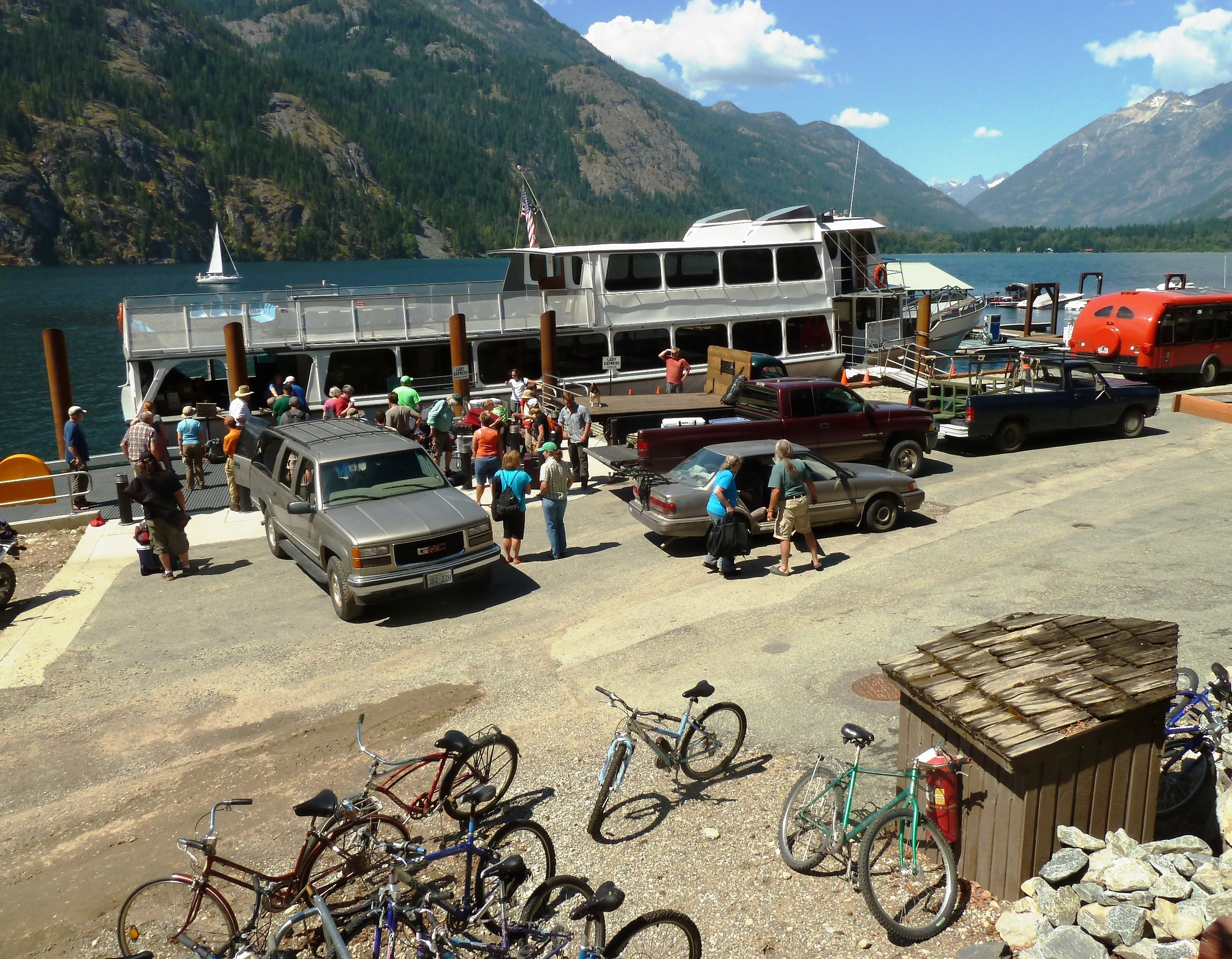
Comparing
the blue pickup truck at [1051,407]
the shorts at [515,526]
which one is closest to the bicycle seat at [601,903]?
the shorts at [515,526]

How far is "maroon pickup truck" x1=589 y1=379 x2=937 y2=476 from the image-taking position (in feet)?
48.1

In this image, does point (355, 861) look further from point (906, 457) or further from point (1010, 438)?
point (1010, 438)

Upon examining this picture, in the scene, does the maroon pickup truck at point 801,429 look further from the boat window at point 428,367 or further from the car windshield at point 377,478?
the boat window at point 428,367

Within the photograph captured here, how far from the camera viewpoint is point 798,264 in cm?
2414

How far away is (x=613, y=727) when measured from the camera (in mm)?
7809

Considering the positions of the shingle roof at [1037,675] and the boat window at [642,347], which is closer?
the shingle roof at [1037,675]

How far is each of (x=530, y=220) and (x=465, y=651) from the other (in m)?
17.4

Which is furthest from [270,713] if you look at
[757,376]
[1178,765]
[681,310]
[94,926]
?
[681,310]

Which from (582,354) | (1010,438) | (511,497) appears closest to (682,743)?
(511,497)

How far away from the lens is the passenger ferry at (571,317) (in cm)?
2005

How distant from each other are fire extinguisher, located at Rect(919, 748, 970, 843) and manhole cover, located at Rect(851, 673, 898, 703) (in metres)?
2.42

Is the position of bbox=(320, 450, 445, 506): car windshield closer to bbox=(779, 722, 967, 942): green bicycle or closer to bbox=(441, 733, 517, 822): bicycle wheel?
bbox=(441, 733, 517, 822): bicycle wheel

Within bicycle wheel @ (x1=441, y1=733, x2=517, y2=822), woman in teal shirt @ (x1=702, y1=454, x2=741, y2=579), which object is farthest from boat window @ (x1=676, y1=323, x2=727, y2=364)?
bicycle wheel @ (x1=441, y1=733, x2=517, y2=822)

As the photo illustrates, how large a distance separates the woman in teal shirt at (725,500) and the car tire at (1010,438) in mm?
9274
